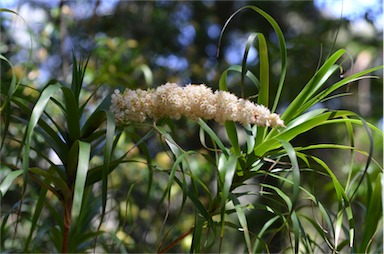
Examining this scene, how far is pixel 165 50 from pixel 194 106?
2.02 metres

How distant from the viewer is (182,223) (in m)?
2.43

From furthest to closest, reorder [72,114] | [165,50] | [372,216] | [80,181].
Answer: [165,50] < [372,216] < [72,114] < [80,181]

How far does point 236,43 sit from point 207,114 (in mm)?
2570

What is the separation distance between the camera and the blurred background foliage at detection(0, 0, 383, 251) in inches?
80.0

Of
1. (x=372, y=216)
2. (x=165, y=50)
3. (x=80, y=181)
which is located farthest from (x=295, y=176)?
(x=165, y=50)

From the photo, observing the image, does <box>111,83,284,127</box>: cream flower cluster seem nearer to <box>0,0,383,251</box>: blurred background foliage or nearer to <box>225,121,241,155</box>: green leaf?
<box>225,121,241,155</box>: green leaf

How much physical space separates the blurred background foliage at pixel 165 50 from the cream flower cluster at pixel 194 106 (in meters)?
0.98

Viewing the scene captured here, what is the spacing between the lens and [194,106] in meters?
0.80

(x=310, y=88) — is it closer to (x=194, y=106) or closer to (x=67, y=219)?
(x=194, y=106)

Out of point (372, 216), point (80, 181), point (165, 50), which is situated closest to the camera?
point (80, 181)

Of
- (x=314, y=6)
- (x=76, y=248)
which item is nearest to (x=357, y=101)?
(x=314, y=6)

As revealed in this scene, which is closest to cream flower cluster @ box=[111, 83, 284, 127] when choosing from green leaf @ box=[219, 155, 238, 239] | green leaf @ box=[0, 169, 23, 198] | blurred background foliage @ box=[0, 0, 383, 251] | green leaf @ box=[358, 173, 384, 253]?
green leaf @ box=[219, 155, 238, 239]

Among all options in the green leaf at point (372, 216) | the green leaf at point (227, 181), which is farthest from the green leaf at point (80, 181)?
the green leaf at point (372, 216)

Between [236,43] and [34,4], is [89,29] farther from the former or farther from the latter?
[236,43]
